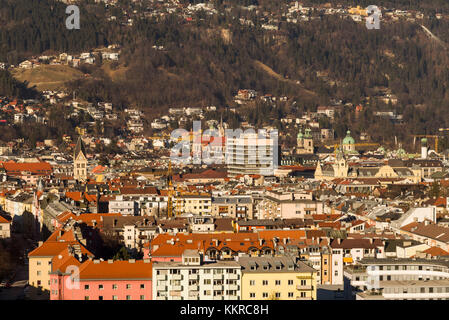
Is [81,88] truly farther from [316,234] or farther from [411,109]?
[316,234]

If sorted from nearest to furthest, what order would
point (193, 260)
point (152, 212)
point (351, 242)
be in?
point (193, 260), point (351, 242), point (152, 212)

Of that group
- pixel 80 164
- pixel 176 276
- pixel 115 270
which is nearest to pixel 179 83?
pixel 80 164

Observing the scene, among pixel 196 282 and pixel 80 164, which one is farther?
pixel 80 164

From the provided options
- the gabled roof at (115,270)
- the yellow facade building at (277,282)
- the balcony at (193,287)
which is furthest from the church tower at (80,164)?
the balcony at (193,287)

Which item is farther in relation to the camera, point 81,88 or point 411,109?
point 411,109

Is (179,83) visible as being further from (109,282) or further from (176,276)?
(176,276)

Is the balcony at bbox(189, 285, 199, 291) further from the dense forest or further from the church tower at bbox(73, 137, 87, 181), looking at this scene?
the dense forest

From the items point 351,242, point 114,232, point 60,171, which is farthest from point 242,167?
point 351,242

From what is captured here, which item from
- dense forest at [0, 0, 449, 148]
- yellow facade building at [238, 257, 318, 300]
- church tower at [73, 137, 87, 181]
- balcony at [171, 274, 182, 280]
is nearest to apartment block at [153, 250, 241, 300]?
balcony at [171, 274, 182, 280]

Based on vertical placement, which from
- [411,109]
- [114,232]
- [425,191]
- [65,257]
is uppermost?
[65,257]

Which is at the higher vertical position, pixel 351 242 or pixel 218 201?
pixel 351 242

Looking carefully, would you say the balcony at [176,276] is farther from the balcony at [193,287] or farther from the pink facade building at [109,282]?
the pink facade building at [109,282]
